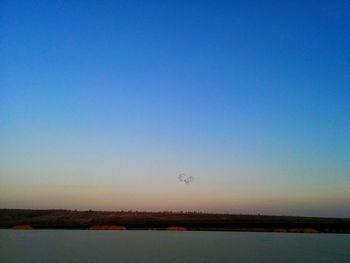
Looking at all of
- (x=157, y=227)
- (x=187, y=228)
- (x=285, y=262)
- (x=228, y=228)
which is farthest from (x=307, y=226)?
(x=285, y=262)

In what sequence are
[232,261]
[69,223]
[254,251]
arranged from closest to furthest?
[232,261] → [254,251] → [69,223]

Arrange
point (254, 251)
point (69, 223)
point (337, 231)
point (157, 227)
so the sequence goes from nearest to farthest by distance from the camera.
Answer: point (254, 251)
point (337, 231)
point (157, 227)
point (69, 223)

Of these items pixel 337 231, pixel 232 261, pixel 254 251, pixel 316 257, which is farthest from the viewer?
pixel 337 231

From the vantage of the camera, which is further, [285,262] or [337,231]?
[337,231]

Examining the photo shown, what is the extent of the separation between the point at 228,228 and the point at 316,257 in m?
45.4

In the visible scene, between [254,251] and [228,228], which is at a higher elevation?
[228,228]

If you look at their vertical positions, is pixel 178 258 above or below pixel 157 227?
below

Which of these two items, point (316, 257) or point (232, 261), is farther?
point (316, 257)

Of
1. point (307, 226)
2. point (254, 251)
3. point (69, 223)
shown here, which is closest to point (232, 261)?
point (254, 251)

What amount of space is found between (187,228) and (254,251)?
140 ft

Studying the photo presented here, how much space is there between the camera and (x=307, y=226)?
258 feet

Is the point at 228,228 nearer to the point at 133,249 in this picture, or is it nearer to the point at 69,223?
the point at 69,223

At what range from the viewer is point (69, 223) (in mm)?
86812

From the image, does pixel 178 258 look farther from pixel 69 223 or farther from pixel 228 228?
pixel 69 223
